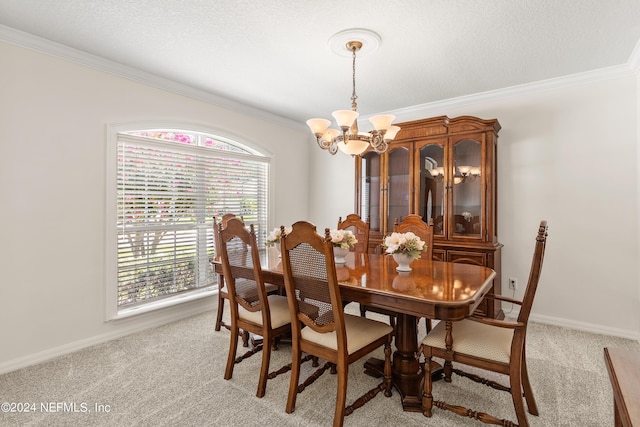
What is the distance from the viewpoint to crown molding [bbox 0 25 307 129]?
2405mm

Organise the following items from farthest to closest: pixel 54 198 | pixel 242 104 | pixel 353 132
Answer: pixel 242 104 < pixel 54 198 < pixel 353 132

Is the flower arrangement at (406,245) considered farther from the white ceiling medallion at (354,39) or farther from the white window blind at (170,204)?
the white window blind at (170,204)

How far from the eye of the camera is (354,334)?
1856 mm

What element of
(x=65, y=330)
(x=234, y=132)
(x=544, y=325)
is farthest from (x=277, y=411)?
(x=234, y=132)

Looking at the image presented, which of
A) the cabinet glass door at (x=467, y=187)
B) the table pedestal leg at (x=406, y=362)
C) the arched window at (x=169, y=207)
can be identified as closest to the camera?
the table pedestal leg at (x=406, y=362)

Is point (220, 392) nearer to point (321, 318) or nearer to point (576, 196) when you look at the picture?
point (321, 318)

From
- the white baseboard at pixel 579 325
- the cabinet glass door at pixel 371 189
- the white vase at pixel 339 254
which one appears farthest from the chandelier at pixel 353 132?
the white baseboard at pixel 579 325

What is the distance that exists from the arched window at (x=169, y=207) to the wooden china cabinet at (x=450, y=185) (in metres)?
1.91

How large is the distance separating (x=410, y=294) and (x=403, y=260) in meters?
0.50

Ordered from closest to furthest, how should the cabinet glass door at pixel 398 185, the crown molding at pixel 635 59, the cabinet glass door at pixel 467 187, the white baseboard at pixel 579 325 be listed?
the crown molding at pixel 635 59 → the white baseboard at pixel 579 325 → the cabinet glass door at pixel 467 187 → the cabinet glass door at pixel 398 185

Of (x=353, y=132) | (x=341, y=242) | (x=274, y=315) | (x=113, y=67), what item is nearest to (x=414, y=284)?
(x=341, y=242)

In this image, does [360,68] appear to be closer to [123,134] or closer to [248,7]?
[248,7]

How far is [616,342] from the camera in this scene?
9.34ft

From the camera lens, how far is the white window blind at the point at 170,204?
311cm
